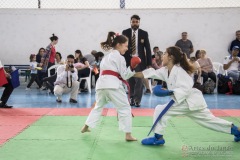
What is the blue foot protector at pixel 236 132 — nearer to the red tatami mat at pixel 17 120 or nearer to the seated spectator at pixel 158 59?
the red tatami mat at pixel 17 120

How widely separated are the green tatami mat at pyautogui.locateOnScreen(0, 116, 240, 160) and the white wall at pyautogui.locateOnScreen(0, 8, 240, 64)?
22.6 ft

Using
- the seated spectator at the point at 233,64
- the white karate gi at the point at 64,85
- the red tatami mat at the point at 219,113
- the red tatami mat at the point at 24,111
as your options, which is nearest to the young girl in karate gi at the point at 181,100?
the red tatami mat at the point at 219,113

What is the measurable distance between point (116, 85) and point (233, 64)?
21.3ft

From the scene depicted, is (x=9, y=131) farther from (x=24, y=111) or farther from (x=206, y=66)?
(x=206, y=66)

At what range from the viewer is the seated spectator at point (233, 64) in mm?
9083

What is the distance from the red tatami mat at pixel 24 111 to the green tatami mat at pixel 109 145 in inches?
36.9

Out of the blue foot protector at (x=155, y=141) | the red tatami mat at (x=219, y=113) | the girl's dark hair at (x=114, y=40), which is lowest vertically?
the red tatami mat at (x=219, y=113)

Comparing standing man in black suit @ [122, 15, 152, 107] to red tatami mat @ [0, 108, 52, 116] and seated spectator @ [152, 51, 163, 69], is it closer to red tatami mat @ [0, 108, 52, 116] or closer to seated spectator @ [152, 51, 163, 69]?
red tatami mat @ [0, 108, 52, 116]

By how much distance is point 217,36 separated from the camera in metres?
11.0

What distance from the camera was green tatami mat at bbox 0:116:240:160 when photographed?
313cm

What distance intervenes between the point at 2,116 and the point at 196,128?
10.4 feet

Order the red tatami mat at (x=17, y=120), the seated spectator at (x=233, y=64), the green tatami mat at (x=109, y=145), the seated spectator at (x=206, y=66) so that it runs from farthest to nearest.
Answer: the seated spectator at (x=206, y=66), the seated spectator at (x=233, y=64), the red tatami mat at (x=17, y=120), the green tatami mat at (x=109, y=145)

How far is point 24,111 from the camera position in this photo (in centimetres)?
584

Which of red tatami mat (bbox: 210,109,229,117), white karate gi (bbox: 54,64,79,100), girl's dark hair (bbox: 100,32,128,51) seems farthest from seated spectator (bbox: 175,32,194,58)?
girl's dark hair (bbox: 100,32,128,51)
